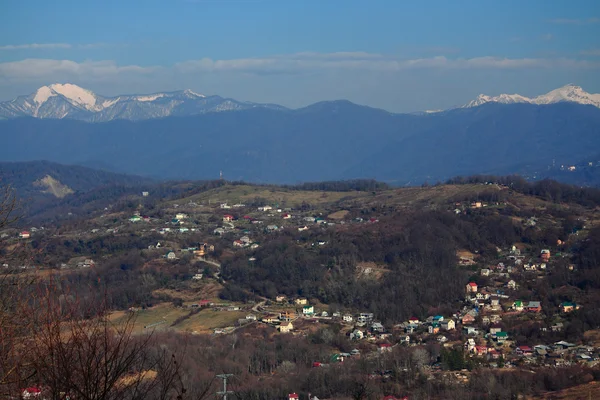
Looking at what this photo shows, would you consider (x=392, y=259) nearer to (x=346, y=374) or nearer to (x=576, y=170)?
(x=346, y=374)

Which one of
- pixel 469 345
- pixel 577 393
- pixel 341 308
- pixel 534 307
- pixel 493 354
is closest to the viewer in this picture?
pixel 577 393

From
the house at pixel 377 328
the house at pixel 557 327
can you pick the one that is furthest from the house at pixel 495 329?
the house at pixel 377 328

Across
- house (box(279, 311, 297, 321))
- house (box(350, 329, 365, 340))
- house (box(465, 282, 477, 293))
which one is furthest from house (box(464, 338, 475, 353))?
house (box(279, 311, 297, 321))

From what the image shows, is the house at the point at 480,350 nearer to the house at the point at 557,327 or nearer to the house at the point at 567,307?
the house at the point at 557,327

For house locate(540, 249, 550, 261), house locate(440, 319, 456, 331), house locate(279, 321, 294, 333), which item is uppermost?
house locate(540, 249, 550, 261)

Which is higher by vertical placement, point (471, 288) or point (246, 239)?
point (471, 288)

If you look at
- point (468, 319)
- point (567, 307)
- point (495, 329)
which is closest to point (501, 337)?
point (495, 329)

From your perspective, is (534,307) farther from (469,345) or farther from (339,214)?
(339,214)

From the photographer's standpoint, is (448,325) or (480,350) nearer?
(480,350)

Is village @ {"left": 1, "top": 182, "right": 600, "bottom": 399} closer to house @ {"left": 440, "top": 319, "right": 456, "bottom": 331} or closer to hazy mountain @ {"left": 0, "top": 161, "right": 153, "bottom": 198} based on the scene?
house @ {"left": 440, "top": 319, "right": 456, "bottom": 331}
